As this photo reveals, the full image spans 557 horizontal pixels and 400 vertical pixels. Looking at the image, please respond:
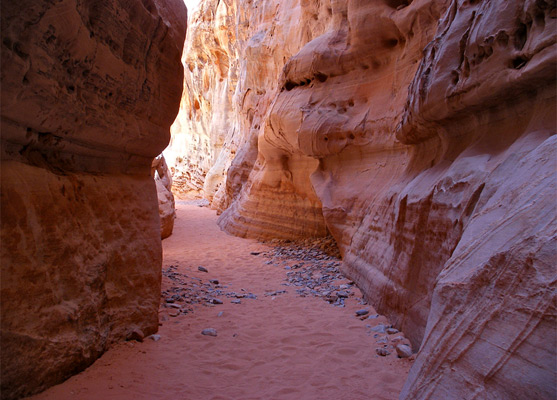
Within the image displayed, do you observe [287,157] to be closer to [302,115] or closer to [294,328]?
[302,115]

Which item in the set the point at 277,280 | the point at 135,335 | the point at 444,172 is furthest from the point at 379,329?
the point at 277,280

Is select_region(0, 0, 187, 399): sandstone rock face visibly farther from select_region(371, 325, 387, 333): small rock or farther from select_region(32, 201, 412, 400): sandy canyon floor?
select_region(371, 325, 387, 333): small rock

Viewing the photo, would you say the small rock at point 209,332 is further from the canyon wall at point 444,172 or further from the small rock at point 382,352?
the canyon wall at point 444,172

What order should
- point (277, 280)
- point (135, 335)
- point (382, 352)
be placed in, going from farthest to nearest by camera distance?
point (277, 280)
point (135, 335)
point (382, 352)

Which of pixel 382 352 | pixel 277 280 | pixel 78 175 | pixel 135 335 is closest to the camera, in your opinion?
pixel 78 175

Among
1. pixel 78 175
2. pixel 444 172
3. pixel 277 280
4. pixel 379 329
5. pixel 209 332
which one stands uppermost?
pixel 444 172

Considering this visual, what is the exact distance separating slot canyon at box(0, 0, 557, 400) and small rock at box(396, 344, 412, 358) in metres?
0.02

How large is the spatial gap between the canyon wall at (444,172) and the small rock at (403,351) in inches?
5.1

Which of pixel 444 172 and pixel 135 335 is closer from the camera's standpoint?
A: pixel 135 335

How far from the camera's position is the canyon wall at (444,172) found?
1.51 m

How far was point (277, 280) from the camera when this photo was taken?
585 cm

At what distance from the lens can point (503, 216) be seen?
181 centimetres

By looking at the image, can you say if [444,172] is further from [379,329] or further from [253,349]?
[253,349]

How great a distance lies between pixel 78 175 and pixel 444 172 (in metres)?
3.29
